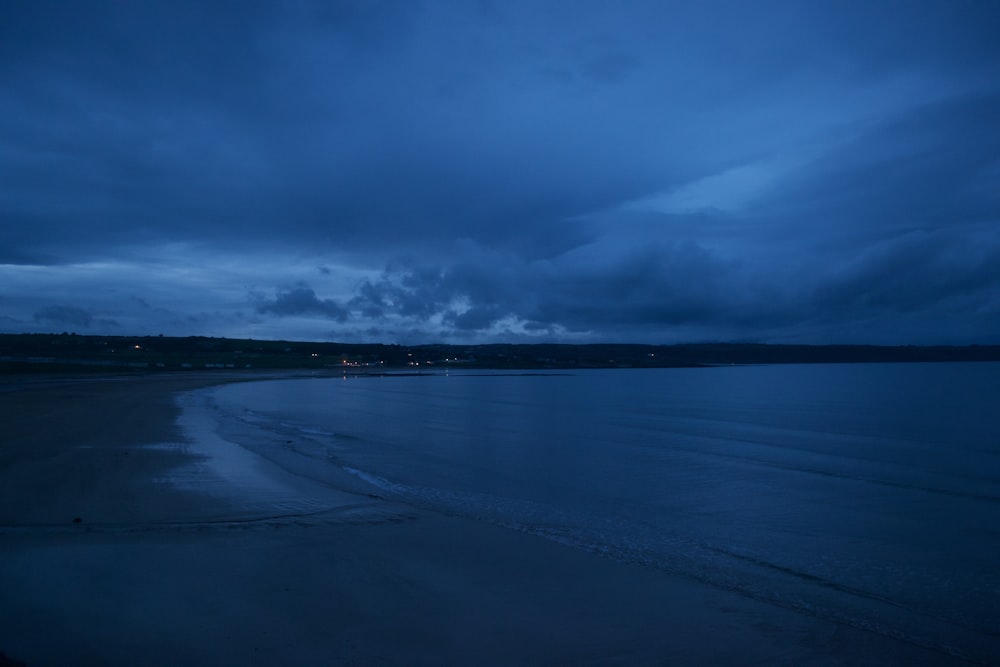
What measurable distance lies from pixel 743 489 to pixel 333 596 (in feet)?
42.3

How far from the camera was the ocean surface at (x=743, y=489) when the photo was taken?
9.89 m

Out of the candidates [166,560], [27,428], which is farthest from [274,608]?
[27,428]

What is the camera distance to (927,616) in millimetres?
8805

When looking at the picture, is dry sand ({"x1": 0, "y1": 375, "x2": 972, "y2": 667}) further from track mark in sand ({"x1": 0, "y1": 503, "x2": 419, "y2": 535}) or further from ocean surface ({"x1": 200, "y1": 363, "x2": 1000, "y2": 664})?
ocean surface ({"x1": 200, "y1": 363, "x2": 1000, "y2": 664})

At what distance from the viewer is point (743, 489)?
17.8m

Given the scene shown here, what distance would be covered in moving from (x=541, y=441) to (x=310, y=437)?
9.72 m

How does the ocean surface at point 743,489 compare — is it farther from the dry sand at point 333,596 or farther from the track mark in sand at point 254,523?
the track mark in sand at point 254,523

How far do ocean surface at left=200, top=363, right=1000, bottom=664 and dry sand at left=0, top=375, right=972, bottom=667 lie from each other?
135 centimetres

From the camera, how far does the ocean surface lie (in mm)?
9891

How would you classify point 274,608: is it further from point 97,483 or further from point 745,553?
point 97,483

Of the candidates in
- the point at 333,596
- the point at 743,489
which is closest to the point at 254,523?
the point at 333,596

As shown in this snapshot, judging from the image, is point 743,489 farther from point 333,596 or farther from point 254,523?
point 333,596

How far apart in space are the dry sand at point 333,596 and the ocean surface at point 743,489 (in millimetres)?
1347

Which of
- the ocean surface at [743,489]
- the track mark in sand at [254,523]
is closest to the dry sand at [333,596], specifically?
the track mark in sand at [254,523]
